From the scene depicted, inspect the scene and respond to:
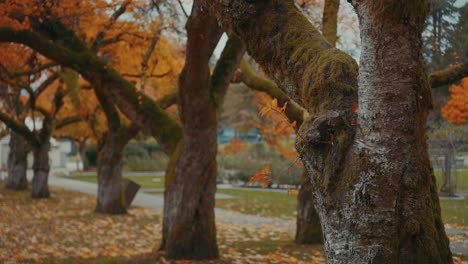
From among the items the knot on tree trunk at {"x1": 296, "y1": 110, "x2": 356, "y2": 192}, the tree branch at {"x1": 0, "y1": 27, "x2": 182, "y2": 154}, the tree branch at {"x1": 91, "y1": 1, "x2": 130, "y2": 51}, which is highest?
the tree branch at {"x1": 91, "y1": 1, "x2": 130, "y2": 51}

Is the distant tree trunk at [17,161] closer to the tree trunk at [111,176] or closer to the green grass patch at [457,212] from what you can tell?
the tree trunk at [111,176]

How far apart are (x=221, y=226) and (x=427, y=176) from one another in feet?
33.0

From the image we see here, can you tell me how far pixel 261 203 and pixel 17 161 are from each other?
419 inches

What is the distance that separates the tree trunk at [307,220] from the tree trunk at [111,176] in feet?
21.9

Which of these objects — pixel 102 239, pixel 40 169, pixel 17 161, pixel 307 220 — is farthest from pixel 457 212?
pixel 17 161

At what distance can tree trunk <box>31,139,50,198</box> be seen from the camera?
61.9ft

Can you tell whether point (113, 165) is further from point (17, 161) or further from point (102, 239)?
point (17, 161)

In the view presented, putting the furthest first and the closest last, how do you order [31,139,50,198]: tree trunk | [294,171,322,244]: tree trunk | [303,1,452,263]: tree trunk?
[31,139,50,198]: tree trunk < [294,171,322,244]: tree trunk < [303,1,452,263]: tree trunk

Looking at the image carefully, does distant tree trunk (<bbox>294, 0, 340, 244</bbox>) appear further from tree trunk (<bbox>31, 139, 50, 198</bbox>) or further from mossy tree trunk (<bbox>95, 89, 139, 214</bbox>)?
tree trunk (<bbox>31, 139, 50, 198</bbox>)

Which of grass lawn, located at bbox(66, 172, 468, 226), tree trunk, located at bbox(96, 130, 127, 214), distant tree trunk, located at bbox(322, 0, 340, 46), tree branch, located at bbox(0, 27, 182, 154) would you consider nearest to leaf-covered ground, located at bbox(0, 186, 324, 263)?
tree trunk, located at bbox(96, 130, 127, 214)

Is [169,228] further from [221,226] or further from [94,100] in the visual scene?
[94,100]

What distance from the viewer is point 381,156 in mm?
2867

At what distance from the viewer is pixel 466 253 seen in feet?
25.1

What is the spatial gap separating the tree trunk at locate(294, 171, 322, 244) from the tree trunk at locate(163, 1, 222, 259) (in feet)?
7.19
